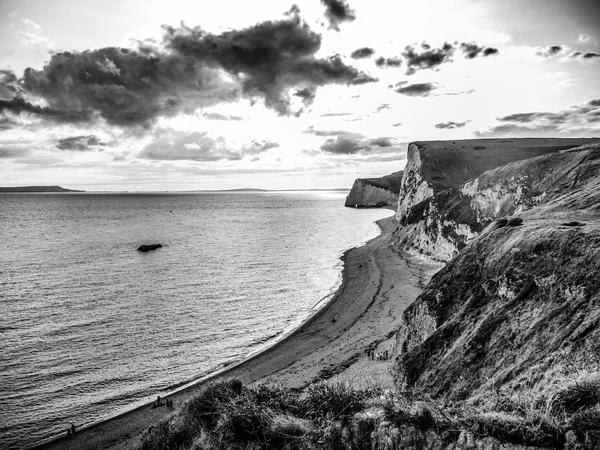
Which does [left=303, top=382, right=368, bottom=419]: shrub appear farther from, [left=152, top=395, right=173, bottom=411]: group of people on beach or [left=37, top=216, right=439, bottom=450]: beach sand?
[left=152, top=395, right=173, bottom=411]: group of people on beach

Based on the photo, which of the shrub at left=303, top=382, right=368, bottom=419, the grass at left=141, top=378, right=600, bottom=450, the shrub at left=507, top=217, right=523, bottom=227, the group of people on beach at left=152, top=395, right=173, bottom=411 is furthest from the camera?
the group of people on beach at left=152, top=395, right=173, bottom=411

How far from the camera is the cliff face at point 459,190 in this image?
45625 mm

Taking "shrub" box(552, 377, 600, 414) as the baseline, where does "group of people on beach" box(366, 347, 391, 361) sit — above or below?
below

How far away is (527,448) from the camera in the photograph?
6027mm

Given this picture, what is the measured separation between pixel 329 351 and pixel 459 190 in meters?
40.0

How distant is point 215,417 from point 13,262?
69505 mm

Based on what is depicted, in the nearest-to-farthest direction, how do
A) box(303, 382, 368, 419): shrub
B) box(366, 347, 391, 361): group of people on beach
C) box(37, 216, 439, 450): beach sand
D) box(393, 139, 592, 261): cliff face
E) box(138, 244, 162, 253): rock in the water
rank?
box(303, 382, 368, 419): shrub < box(37, 216, 439, 450): beach sand < box(366, 347, 391, 361): group of people on beach < box(393, 139, 592, 261): cliff face < box(138, 244, 162, 253): rock in the water

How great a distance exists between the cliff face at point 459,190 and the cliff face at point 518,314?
22.1 m

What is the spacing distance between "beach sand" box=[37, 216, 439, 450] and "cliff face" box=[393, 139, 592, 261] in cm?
740

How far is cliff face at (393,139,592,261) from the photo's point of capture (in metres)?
45.6

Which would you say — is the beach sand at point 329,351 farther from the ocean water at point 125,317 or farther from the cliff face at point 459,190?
the cliff face at point 459,190

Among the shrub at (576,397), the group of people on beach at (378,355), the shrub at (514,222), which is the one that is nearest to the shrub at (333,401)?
the shrub at (576,397)

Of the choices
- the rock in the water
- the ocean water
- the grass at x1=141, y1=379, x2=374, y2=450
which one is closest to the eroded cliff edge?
the grass at x1=141, y1=379, x2=374, y2=450

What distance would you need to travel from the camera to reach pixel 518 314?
14516 mm
